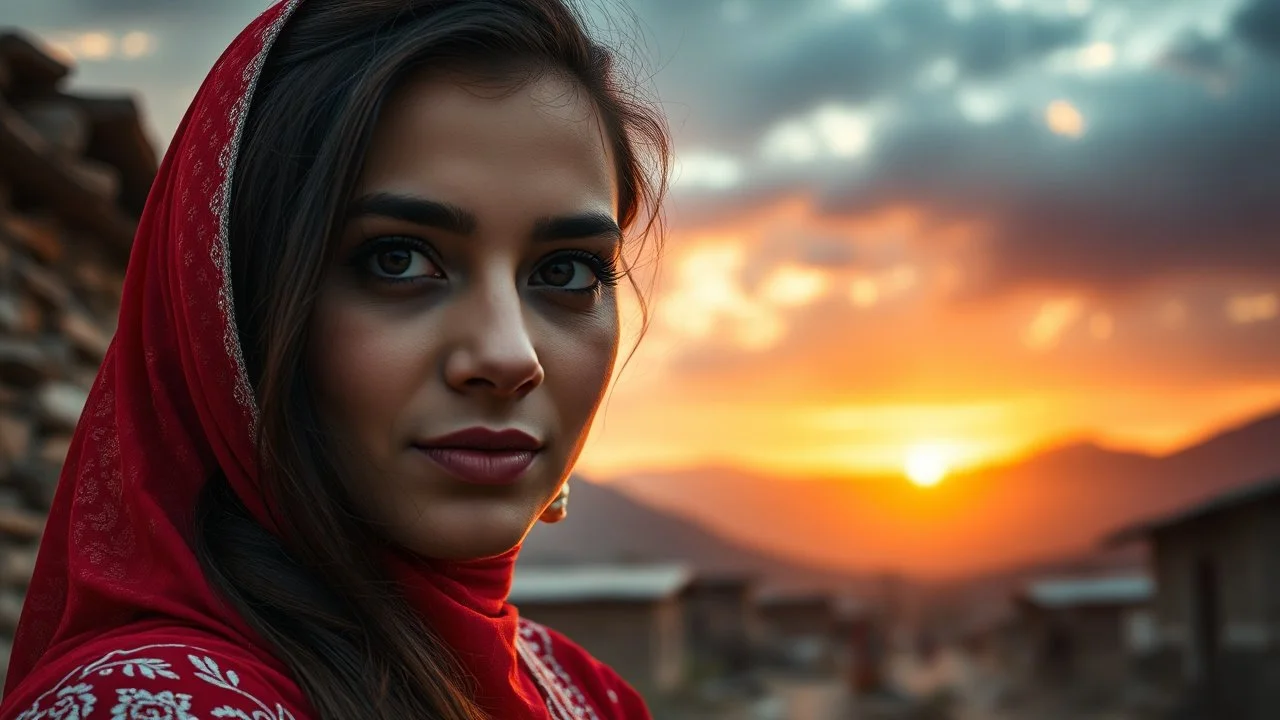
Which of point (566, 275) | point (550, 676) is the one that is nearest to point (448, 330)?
point (566, 275)

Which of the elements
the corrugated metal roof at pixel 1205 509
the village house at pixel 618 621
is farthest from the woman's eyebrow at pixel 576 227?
the village house at pixel 618 621

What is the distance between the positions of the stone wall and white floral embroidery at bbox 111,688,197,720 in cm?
364

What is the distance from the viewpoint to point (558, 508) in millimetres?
1678

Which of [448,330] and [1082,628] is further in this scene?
[1082,628]

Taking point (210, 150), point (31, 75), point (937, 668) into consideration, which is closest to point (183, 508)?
point (210, 150)

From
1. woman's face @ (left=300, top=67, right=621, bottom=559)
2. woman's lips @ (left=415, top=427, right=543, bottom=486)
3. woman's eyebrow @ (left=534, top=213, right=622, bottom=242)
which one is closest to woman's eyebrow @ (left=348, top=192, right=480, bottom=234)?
woman's face @ (left=300, top=67, right=621, bottom=559)

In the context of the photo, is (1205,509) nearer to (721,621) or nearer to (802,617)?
(721,621)

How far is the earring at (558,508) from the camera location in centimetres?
165

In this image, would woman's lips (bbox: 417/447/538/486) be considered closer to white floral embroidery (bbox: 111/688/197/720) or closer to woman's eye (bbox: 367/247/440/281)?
woman's eye (bbox: 367/247/440/281)

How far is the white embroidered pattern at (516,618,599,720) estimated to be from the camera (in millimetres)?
1774

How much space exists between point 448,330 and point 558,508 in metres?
0.44

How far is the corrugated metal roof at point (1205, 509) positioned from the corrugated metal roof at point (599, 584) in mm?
7573

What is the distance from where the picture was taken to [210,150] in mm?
1341

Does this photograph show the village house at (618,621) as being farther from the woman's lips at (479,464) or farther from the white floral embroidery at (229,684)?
→ the white floral embroidery at (229,684)
